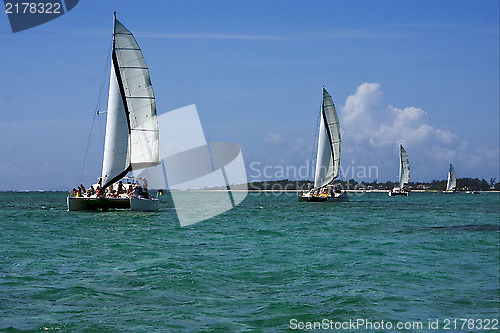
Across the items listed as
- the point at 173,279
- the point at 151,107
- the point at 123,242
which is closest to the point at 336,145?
the point at 151,107

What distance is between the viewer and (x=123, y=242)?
27.9 meters

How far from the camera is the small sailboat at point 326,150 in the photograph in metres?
79.9

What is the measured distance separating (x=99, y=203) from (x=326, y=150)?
38790 mm

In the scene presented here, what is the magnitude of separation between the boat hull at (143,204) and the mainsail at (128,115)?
2804mm

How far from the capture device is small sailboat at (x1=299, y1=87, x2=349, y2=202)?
262 ft

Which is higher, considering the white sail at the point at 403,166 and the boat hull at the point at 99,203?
the white sail at the point at 403,166

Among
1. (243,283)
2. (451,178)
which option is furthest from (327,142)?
(451,178)

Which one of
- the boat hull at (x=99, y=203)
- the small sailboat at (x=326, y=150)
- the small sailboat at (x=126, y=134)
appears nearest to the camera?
the boat hull at (x=99, y=203)

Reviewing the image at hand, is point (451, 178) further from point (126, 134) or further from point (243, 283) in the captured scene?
point (243, 283)

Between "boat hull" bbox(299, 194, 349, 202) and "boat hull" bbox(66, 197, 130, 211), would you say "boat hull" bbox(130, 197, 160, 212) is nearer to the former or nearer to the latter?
"boat hull" bbox(66, 197, 130, 211)

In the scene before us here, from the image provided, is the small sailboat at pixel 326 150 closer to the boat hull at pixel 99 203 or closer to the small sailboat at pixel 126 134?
the small sailboat at pixel 126 134

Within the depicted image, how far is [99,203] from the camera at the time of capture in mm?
47562

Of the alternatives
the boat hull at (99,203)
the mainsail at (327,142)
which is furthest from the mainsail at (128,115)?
the mainsail at (327,142)

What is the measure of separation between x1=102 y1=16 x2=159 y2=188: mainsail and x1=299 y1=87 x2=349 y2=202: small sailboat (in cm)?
3021
